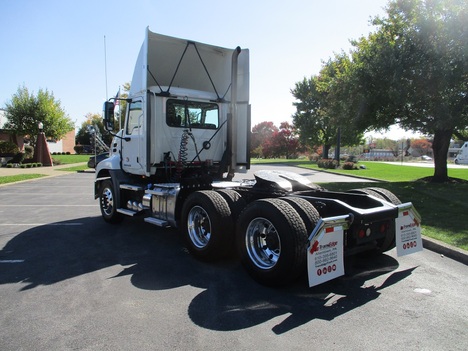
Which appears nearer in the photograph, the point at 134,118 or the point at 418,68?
the point at 134,118

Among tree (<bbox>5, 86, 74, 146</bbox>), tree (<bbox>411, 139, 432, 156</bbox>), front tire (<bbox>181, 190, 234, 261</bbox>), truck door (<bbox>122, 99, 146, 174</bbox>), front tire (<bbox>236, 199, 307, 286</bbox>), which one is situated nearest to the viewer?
front tire (<bbox>236, 199, 307, 286</bbox>)

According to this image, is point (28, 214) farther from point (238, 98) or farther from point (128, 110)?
point (238, 98)

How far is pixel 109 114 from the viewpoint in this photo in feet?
24.2

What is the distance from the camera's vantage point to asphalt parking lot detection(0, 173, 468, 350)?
3223mm

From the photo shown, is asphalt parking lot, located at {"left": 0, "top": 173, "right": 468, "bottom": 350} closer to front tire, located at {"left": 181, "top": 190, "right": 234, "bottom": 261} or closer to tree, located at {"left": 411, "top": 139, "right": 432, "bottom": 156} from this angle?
front tire, located at {"left": 181, "top": 190, "right": 234, "bottom": 261}

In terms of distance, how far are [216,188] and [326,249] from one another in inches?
113

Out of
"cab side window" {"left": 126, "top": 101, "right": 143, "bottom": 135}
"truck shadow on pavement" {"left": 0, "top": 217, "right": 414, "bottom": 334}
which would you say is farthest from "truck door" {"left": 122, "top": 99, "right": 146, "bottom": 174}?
"truck shadow on pavement" {"left": 0, "top": 217, "right": 414, "bottom": 334}

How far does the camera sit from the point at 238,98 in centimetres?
781

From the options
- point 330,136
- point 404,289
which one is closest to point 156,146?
point 404,289

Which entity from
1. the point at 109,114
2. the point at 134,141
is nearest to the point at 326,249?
the point at 134,141

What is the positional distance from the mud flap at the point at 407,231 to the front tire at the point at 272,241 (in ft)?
5.02

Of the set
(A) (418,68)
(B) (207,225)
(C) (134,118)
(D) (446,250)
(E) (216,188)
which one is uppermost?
(A) (418,68)

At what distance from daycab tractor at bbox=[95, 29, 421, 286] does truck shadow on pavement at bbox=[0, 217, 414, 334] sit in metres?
0.29

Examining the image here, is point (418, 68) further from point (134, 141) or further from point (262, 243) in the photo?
point (262, 243)
